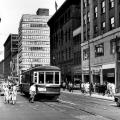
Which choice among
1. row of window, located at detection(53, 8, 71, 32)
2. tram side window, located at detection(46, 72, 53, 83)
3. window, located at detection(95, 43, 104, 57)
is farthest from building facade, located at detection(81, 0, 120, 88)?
tram side window, located at detection(46, 72, 53, 83)

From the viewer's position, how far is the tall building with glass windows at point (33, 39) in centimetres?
15912

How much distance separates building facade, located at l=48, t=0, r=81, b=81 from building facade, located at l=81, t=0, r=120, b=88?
23.3 feet

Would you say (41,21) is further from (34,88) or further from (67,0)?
(34,88)

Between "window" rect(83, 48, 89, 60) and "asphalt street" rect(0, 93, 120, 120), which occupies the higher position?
"window" rect(83, 48, 89, 60)

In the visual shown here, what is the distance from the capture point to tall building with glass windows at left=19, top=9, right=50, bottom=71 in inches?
6265

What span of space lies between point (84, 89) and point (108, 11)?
1159 centimetres

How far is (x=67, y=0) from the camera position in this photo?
7094 centimetres

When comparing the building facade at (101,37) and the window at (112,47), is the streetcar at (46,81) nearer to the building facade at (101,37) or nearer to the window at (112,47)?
the building facade at (101,37)

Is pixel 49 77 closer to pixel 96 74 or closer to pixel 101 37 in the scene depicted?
pixel 101 37

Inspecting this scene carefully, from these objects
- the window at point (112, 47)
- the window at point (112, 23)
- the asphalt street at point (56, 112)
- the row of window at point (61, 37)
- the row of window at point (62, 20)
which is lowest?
the asphalt street at point (56, 112)

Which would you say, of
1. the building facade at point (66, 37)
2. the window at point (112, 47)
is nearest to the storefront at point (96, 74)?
the window at point (112, 47)

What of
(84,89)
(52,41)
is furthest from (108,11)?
(52,41)

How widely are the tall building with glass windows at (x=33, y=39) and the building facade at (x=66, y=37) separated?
6837 cm

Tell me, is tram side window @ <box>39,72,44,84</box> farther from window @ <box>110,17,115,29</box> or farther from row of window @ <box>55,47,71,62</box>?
row of window @ <box>55,47,71,62</box>
